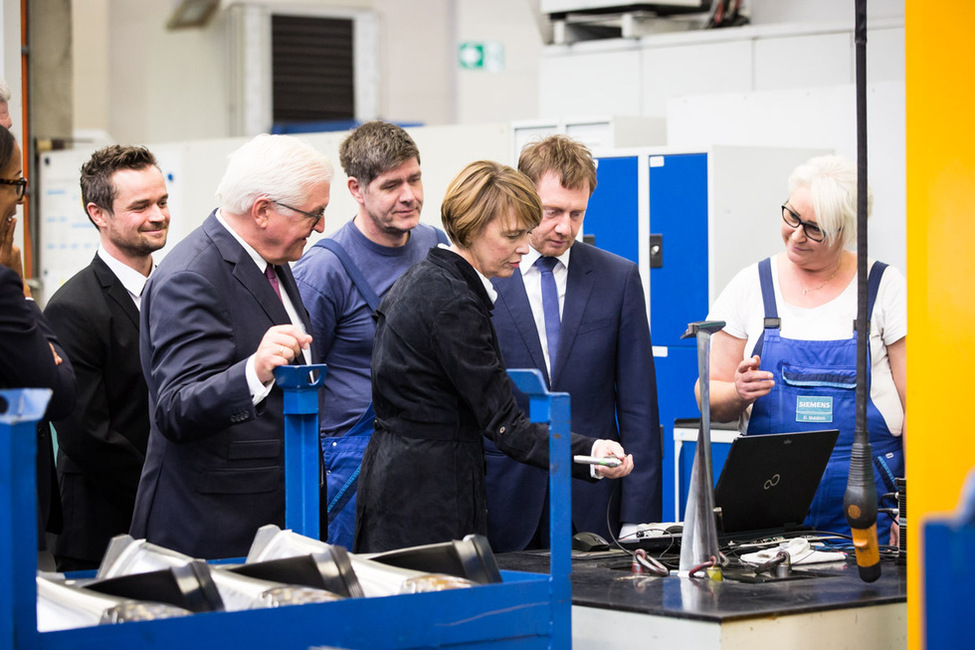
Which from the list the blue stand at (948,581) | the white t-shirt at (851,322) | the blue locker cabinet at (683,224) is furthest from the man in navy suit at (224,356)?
the blue locker cabinet at (683,224)

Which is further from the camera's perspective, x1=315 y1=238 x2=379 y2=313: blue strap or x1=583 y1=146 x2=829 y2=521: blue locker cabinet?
x1=583 y1=146 x2=829 y2=521: blue locker cabinet

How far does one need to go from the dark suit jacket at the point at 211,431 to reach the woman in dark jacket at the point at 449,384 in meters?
0.19

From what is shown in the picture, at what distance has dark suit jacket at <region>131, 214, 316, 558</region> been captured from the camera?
2.03 metres

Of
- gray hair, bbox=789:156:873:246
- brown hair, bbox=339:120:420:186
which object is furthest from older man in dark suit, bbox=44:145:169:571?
gray hair, bbox=789:156:873:246

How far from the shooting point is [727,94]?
5.34 m

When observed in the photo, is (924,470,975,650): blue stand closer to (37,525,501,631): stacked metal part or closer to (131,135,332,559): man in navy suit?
(37,525,501,631): stacked metal part

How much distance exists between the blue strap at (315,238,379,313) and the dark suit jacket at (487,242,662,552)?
346 millimetres

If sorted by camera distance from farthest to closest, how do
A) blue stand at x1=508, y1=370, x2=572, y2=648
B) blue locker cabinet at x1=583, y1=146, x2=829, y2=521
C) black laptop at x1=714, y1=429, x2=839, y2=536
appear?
blue locker cabinet at x1=583, y1=146, x2=829, y2=521 < black laptop at x1=714, y1=429, x2=839, y2=536 < blue stand at x1=508, y1=370, x2=572, y2=648

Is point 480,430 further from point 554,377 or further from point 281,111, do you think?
point 281,111

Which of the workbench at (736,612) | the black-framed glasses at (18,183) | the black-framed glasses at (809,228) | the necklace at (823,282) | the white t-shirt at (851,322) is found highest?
the black-framed glasses at (18,183)

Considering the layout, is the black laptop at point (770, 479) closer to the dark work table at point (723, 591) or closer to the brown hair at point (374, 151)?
the dark work table at point (723, 591)

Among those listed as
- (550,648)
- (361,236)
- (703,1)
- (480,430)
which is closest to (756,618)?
(550,648)

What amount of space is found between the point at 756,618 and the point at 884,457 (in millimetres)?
876

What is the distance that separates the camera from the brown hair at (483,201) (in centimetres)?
212
